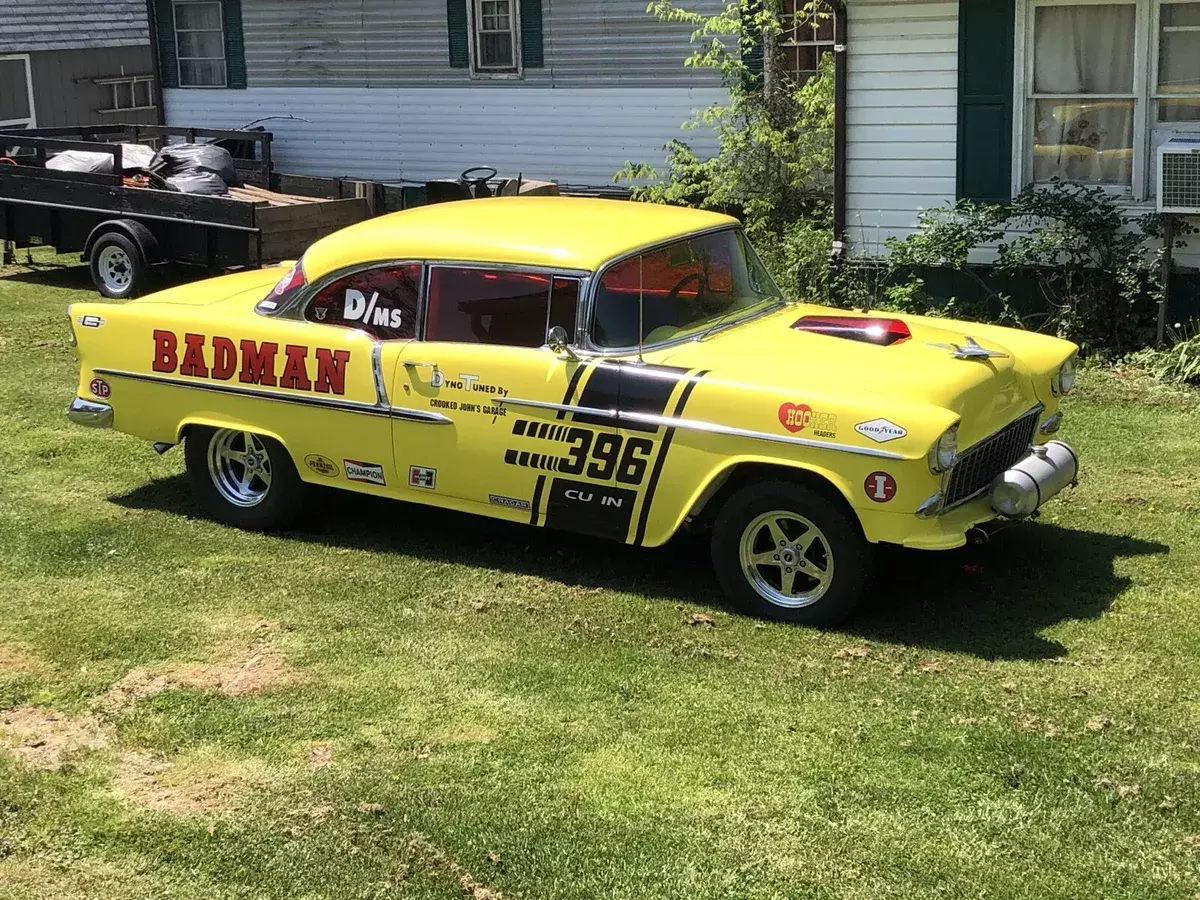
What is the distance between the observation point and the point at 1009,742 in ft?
15.7

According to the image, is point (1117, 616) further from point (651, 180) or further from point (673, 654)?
point (651, 180)

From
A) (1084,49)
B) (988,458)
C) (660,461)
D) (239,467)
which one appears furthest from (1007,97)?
A: (239,467)

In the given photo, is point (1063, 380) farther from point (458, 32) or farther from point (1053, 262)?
point (458, 32)

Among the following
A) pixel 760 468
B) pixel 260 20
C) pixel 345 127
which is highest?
pixel 260 20

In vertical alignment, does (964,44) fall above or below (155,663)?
above

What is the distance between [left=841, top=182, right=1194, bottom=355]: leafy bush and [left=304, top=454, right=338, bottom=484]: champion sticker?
5.65 metres

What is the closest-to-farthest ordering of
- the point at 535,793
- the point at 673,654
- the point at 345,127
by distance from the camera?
1. the point at 535,793
2. the point at 673,654
3. the point at 345,127

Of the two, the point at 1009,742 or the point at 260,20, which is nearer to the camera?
the point at 1009,742

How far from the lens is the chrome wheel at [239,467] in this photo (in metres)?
7.21

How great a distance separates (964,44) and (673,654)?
708 centimetres

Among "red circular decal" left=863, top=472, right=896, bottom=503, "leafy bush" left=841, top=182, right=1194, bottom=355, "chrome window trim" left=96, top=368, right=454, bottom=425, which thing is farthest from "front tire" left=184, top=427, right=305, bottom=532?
"leafy bush" left=841, top=182, right=1194, bottom=355

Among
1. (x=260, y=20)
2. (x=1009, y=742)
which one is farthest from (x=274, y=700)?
(x=260, y=20)

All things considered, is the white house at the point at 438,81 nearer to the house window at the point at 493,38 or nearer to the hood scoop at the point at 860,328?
the house window at the point at 493,38

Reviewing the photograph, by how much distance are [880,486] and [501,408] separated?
1734 mm
